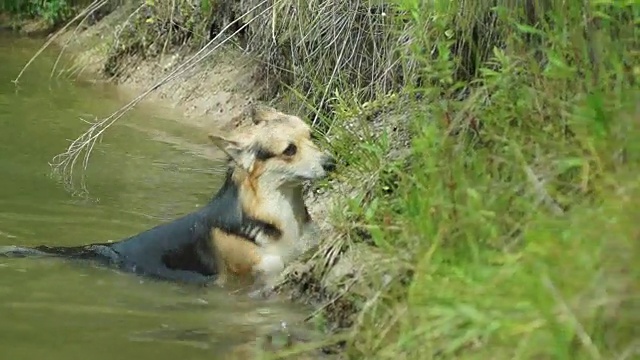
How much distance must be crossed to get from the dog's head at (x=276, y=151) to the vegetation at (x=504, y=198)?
0.25 m

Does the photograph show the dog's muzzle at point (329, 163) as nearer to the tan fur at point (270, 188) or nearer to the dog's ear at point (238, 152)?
the tan fur at point (270, 188)

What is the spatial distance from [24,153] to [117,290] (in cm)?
380

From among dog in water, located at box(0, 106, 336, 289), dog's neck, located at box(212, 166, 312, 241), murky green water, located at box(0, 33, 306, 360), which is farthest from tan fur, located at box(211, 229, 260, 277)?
murky green water, located at box(0, 33, 306, 360)

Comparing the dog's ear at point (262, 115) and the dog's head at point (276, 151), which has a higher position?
the dog's ear at point (262, 115)

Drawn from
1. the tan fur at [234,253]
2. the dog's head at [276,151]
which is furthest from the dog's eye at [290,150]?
the tan fur at [234,253]

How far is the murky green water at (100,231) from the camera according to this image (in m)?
5.36

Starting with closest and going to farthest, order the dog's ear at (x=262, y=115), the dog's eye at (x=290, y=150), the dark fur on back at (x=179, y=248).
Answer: the dark fur on back at (x=179, y=248), the dog's eye at (x=290, y=150), the dog's ear at (x=262, y=115)

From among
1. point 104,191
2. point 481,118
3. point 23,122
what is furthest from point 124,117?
point 481,118

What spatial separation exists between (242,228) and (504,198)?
3.01 metres

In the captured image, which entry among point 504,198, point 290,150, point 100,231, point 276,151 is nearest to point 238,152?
point 276,151

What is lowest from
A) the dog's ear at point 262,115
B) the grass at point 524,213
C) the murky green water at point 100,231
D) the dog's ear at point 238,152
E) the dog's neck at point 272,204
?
the murky green water at point 100,231

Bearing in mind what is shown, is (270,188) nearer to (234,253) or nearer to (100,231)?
(234,253)

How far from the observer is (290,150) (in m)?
6.88

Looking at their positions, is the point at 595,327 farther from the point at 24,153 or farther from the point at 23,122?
the point at 23,122
